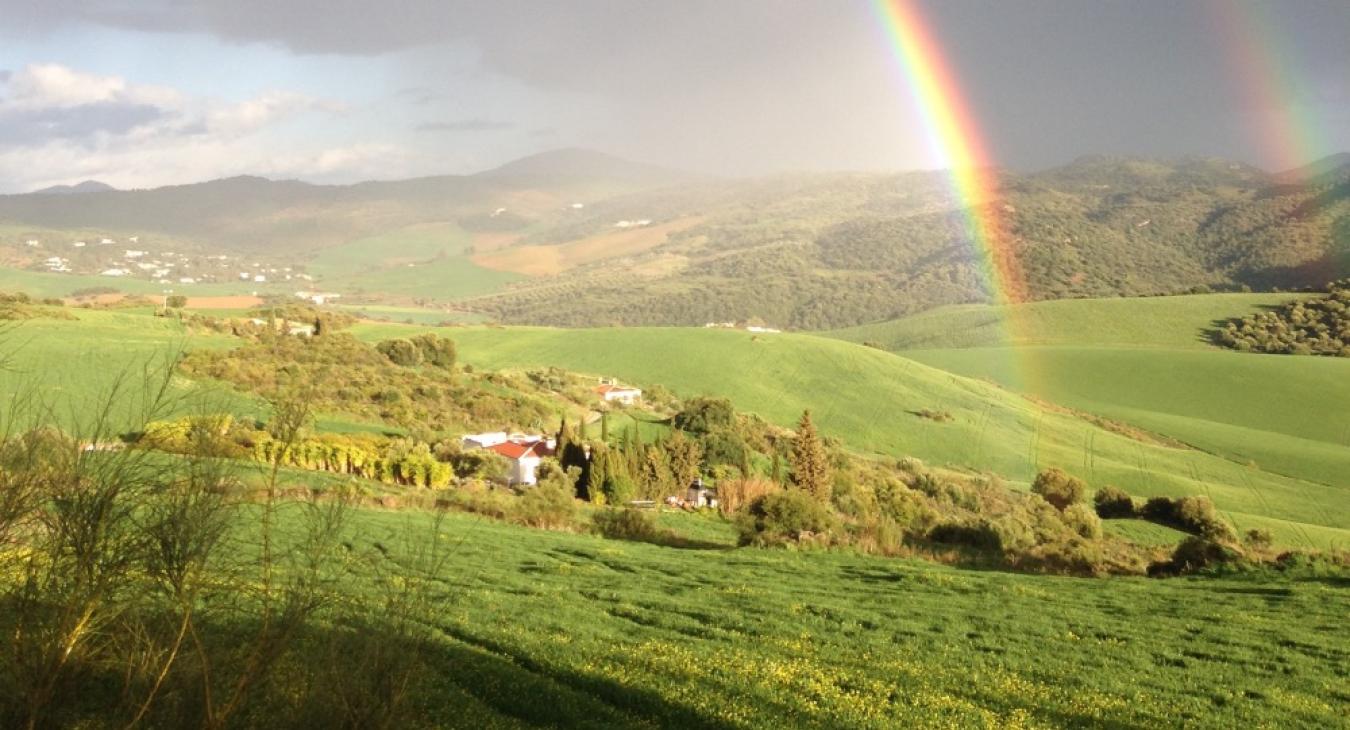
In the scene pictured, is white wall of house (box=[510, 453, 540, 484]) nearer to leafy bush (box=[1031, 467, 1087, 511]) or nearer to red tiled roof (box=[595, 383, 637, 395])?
leafy bush (box=[1031, 467, 1087, 511])

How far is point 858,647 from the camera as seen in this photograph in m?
13.8

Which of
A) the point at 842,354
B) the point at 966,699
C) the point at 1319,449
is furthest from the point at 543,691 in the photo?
the point at 842,354

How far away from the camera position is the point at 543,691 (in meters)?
9.79

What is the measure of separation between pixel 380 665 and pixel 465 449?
142 feet

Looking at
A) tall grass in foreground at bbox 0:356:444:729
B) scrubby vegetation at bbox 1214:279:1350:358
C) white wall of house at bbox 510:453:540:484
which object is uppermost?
scrubby vegetation at bbox 1214:279:1350:358

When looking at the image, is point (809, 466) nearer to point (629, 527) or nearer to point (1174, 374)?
point (629, 527)

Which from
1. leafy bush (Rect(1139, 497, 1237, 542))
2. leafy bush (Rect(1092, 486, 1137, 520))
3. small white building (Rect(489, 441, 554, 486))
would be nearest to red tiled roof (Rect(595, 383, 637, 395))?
small white building (Rect(489, 441, 554, 486))

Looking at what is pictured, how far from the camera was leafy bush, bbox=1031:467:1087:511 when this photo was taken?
5225cm

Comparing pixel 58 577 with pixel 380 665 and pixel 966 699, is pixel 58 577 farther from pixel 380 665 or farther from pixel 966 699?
pixel 966 699

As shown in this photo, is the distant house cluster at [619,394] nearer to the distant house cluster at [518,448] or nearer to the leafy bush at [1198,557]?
the distant house cluster at [518,448]

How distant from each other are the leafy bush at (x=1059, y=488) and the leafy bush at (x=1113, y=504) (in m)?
1.25

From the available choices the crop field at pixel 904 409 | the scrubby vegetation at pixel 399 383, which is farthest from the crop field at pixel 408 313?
the scrubby vegetation at pixel 399 383

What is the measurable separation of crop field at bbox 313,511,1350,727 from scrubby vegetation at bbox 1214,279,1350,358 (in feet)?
350

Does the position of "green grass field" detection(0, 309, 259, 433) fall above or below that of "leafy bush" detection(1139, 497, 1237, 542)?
Result: above
